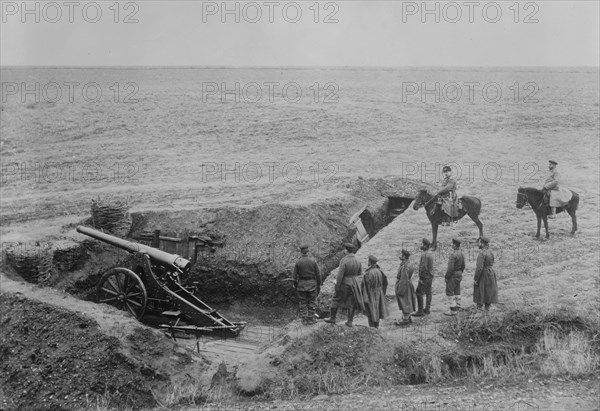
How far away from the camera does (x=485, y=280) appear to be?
32.2 ft

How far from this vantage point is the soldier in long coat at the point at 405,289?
31.6ft

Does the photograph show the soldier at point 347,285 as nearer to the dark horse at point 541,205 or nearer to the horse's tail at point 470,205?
the horse's tail at point 470,205

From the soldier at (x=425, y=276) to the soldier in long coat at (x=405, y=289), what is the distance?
0.24 metres

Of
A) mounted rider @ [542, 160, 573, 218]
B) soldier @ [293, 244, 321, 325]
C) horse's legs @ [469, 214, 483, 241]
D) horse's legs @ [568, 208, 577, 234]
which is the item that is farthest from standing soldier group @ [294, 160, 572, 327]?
horse's legs @ [568, 208, 577, 234]

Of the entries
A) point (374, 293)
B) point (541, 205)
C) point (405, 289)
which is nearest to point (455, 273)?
point (405, 289)

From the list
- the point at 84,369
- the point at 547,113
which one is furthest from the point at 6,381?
the point at 547,113

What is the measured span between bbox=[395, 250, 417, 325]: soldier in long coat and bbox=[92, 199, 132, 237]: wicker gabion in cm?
624

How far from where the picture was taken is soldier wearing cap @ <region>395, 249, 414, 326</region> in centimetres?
962

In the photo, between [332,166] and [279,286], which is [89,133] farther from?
[279,286]

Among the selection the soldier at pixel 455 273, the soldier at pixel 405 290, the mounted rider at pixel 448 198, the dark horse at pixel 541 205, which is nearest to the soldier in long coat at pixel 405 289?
the soldier at pixel 405 290

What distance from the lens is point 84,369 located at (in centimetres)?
841

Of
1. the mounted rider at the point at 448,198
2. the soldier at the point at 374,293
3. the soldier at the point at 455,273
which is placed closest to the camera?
the soldier at the point at 374,293

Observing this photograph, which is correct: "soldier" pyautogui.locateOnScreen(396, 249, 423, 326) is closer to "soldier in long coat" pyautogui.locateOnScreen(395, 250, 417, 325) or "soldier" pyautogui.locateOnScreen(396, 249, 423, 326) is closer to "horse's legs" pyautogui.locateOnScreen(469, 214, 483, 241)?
"soldier in long coat" pyautogui.locateOnScreen(395, 250, 417, 325)

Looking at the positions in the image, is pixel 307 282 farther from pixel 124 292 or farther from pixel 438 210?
pixel 438 210
